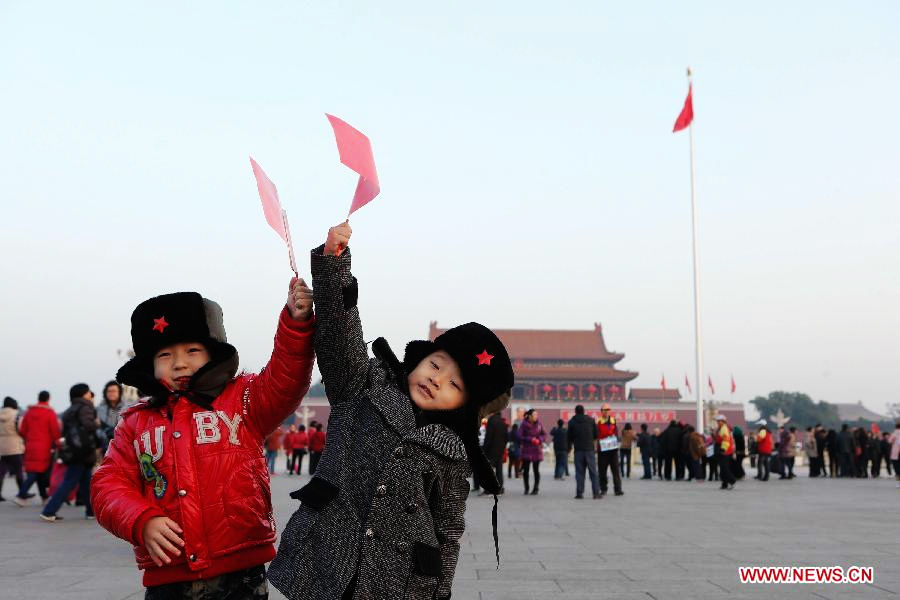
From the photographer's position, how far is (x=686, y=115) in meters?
24.1

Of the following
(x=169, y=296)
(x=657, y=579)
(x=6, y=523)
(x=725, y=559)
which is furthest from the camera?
(x=6, y=523)

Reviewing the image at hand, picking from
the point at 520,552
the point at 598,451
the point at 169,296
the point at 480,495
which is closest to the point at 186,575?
the point at 169,296

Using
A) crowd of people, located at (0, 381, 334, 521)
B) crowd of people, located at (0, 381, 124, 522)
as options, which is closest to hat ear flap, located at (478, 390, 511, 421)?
crowd of people, located at (0, 381, 334, 521)

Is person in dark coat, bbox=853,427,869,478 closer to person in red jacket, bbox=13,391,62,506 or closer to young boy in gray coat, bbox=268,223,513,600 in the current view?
person in red jacket, bbox=13,391,62,506

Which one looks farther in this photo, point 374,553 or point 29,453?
point 29,453

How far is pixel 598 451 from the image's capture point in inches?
533

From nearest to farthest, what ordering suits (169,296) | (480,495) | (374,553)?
(374,553) < (169,296) < (480,495)

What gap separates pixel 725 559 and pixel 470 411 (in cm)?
445

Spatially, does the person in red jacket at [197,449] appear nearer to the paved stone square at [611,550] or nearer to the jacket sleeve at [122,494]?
the jacket sleeve at [122,494]

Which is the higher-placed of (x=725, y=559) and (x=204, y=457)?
(x=204, y=457)

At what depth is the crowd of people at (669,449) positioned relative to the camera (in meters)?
12.1

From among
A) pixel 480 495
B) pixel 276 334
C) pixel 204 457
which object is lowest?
pixel 480 495

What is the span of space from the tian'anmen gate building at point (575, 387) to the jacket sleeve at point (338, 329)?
4647cm

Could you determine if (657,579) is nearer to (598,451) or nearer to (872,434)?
(598,451)
